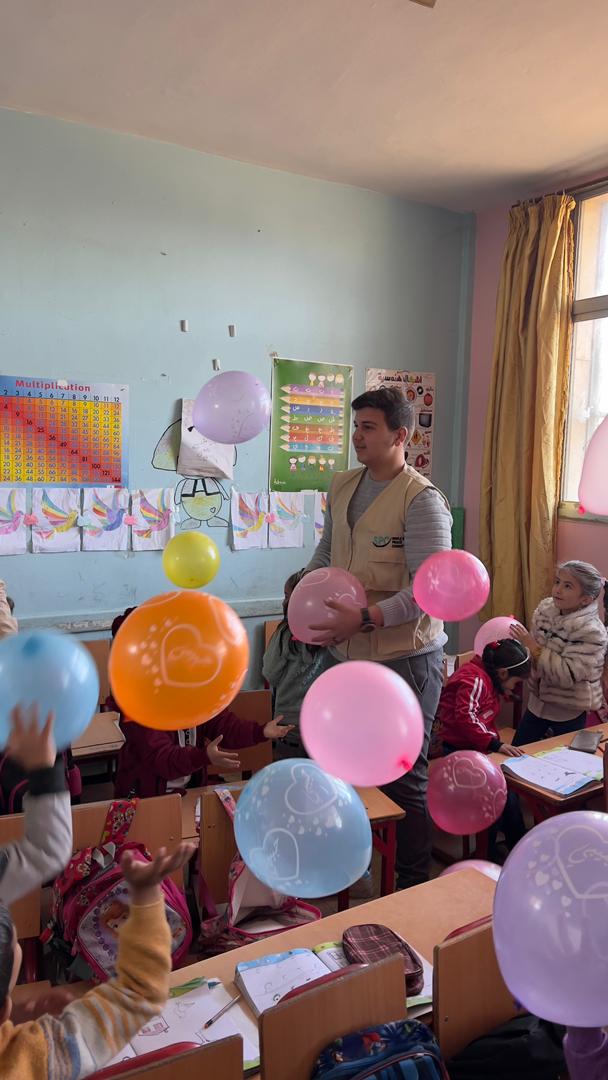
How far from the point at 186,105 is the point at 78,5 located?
2.35 ft

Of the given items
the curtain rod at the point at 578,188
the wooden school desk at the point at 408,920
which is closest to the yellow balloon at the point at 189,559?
the wooden school desk at the point at 408,920

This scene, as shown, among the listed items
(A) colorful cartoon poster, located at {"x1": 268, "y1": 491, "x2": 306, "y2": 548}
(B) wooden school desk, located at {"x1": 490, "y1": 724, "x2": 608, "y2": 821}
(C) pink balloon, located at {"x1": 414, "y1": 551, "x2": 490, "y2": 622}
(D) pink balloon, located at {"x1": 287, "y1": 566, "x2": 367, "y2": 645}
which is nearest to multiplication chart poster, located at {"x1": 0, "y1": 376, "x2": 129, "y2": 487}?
(A) colorful cartoon poster, located at {"x1": 268, "y1": 491, "x2": 306, "y2": 548}

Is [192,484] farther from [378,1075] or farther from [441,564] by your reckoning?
[378,1075]

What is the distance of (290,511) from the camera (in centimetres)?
400

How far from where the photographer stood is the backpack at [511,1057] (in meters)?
1.26

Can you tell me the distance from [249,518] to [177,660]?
2497 millimetres

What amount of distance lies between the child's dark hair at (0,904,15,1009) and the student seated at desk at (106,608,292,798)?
42.4 inches

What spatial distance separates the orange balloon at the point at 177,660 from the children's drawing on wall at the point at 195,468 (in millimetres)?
2209

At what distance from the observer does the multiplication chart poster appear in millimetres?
3242

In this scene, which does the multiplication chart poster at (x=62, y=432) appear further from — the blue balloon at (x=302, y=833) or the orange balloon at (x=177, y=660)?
the blue balloon at (x=302, y=833)

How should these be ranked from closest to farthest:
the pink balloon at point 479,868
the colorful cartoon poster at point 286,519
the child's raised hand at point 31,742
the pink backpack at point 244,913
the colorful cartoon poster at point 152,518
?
1. the child's raised hand at point 31,742
2. the pink backpack at point 244,913
3. the pink balloon at point 479,868
4. the colorful cartoon poster at point 152,518
5. the colorful cartoon poster at point 286,519

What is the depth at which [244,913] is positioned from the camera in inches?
70.7

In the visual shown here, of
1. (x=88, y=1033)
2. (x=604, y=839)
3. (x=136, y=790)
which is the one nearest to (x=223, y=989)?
(x=88, y=1033)

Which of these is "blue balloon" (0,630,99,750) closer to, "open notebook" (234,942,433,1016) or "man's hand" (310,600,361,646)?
"open notebook" (234,942,433,1016)
